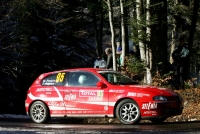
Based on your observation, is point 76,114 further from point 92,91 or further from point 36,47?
point 36,47

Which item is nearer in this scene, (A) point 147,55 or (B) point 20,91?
(A) point 147,55

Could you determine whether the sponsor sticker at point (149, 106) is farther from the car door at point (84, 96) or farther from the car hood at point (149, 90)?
the car door at point (84, 96)

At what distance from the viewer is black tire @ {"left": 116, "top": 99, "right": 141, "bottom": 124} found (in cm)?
1298

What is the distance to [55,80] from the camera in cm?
1465

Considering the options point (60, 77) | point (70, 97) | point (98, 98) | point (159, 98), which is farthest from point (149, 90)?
point (60, 77)

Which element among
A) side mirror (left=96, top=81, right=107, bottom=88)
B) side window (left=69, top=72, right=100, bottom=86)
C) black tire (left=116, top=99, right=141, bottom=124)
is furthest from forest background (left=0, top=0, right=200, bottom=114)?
black tire (left=116, top=99, right=141, bottom=124)

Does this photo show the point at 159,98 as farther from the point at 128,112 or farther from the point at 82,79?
the point at 82,79

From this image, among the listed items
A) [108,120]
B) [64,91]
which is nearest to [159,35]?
[108,120]

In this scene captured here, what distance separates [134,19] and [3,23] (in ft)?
34.2

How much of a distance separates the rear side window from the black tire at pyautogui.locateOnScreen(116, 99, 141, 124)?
2180 millimetres

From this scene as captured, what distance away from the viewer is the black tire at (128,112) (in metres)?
13.0

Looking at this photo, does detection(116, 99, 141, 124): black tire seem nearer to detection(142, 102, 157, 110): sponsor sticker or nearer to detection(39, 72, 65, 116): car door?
detection(142, 102, 157, 110): sponsor sticker

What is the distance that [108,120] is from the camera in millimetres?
16156

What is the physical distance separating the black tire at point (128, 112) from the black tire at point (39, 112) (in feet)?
8.10
